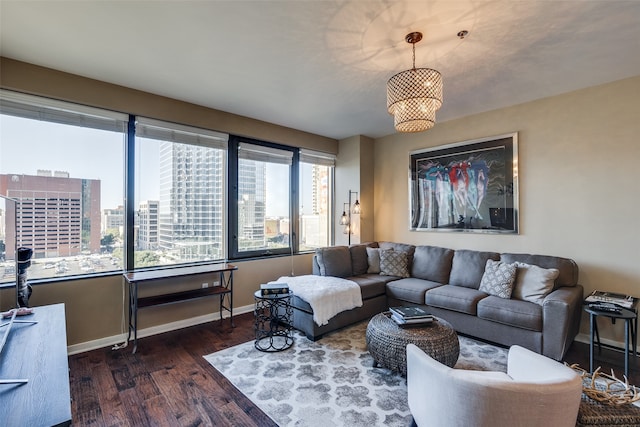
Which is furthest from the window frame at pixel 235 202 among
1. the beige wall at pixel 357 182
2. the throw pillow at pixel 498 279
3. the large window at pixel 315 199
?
the throw pillow at pixel 498 279

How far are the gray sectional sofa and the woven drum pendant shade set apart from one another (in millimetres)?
2088

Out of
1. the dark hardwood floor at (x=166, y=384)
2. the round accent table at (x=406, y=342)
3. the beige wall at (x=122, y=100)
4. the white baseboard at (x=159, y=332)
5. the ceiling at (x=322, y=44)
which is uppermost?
the ceiling at (x=322, y=44)

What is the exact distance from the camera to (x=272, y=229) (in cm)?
473

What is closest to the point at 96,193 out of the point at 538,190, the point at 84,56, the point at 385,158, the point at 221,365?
the point at 84,56

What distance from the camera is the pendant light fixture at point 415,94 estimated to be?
2225 mm

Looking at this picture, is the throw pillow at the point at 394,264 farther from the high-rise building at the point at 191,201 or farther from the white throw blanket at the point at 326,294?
the high-rise building at the point at 191,201

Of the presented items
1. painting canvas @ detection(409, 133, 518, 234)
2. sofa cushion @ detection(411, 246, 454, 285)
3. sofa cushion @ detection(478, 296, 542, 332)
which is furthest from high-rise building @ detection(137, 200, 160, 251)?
sofa cushion @ detection(478, 296, 542, 332)

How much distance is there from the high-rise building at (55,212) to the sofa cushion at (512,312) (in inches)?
166

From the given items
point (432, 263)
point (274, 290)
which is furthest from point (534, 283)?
point (274, 290)

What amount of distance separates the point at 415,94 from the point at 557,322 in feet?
7.93

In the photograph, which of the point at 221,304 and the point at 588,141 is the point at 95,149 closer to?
the point at 221,304

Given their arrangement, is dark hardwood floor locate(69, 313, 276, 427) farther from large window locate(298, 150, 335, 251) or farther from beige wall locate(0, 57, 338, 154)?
beige wall locate(0, 57, 338, 154)

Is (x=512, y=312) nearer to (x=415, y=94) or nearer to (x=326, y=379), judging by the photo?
(x=326, y=379)

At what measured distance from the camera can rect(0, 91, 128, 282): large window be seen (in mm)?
2793
